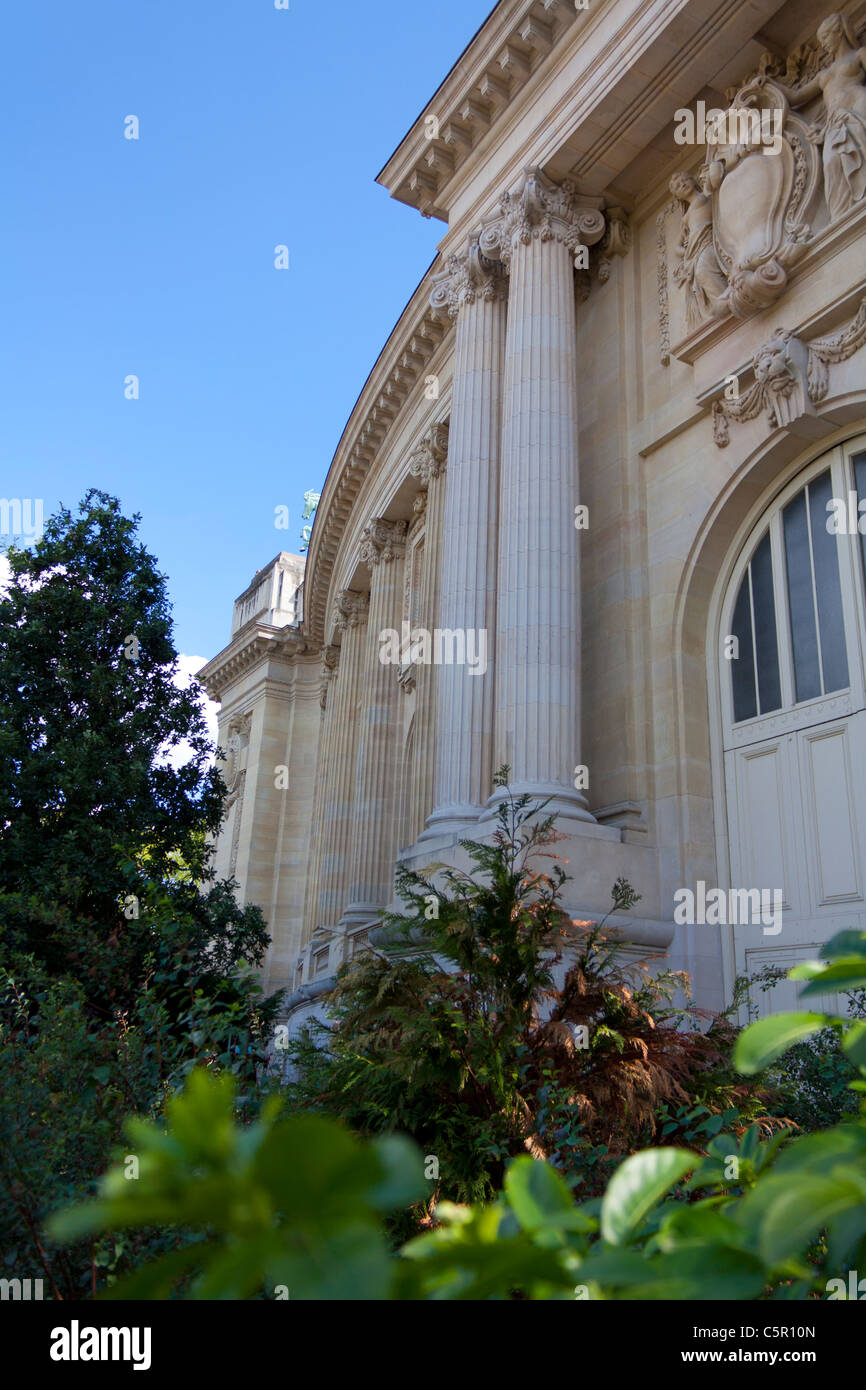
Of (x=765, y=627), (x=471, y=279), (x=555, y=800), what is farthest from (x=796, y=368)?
(x=471, y=279)

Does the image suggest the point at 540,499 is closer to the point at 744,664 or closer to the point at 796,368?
the point at 744,664

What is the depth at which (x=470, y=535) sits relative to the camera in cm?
1623

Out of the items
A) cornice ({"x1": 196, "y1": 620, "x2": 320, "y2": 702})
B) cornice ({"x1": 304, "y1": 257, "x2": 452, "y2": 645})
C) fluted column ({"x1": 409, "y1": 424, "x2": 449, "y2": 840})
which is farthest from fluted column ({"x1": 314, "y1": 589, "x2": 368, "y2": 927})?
cornice ({"x1": 196, "y1": 620, "x2": 320, "y2": 702})

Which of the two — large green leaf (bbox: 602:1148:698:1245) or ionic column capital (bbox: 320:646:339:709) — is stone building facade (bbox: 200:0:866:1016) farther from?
ionic column capital (bbox: 320:646:339:709)

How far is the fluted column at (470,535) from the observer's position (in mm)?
14828

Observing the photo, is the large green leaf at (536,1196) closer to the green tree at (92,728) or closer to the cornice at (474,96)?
the green tree at (92,728)

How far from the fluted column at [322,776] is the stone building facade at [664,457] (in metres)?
11.0

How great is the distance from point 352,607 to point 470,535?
561 inches

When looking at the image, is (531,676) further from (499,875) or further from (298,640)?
(298,640)

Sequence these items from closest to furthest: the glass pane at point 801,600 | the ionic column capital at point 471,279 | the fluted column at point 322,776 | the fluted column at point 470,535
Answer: the glass pane at point 801,600
the fluted column at point 470,535
the ionic column capital at point 471,279
the fluted column at point 322,776

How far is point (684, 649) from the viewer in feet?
46.1

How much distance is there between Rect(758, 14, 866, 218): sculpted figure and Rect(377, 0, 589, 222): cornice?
3.75 m

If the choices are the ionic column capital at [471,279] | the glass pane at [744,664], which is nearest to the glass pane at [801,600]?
the glass pane at [744,664]
